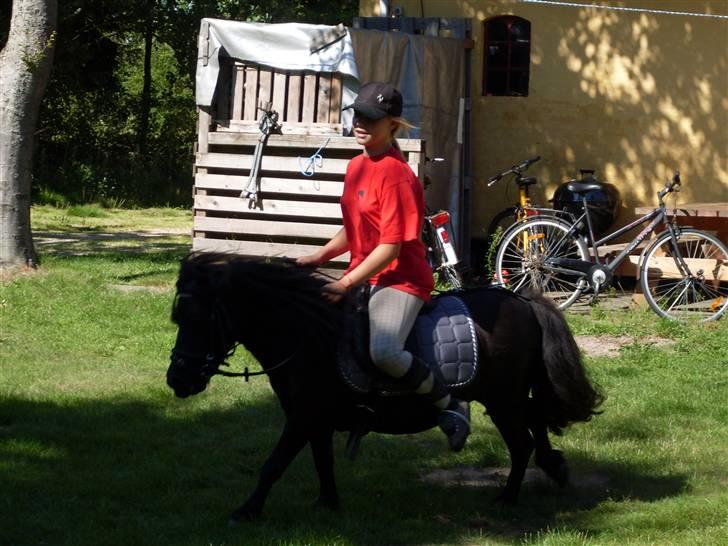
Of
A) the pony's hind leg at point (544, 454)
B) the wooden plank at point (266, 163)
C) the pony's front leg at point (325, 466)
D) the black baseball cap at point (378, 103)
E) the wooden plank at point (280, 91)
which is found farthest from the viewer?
the wooden plank at point (280, 91)

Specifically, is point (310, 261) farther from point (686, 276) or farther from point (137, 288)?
point (137, 288)

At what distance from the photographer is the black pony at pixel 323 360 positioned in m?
5.49

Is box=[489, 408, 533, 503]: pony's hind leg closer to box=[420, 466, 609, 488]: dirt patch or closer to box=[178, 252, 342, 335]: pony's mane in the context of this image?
box=[420, 466, 609, 488]: dirt patch

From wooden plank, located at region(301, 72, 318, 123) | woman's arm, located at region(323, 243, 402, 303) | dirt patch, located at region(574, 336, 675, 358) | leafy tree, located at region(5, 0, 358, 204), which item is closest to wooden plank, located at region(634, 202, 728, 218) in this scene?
dirt patch, located at region(574, 336, 675, 358)

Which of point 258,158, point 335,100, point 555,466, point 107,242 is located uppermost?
point 335,100

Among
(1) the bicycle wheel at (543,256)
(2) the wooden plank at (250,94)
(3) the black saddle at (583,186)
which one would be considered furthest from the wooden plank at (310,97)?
(3) the black saddle at (583,186)

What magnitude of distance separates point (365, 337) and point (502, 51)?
9.86 metres

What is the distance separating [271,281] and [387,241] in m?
0.63

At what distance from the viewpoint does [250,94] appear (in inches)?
534

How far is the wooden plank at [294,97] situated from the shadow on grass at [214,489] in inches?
235

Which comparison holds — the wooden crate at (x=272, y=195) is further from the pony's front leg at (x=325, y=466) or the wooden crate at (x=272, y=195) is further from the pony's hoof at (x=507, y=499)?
the pony's front leg at (x=325, y=466)

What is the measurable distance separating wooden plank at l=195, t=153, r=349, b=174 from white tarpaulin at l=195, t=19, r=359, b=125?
643 millimetres

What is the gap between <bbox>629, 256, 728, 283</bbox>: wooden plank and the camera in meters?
11.7

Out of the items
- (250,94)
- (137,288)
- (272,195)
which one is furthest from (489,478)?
(250,94)
